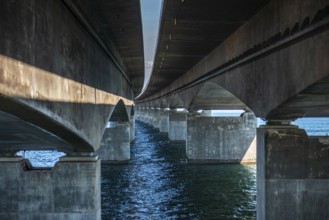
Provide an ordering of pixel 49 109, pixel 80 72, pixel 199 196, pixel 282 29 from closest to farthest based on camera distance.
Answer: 1. pixel 49 109
2. pixel 282 29
3. pixel 80 72
4. pixel 199 196

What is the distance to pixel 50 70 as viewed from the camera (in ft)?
27.1

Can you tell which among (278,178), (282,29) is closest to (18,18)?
(282,29)

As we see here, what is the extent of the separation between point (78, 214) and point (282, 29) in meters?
9.54

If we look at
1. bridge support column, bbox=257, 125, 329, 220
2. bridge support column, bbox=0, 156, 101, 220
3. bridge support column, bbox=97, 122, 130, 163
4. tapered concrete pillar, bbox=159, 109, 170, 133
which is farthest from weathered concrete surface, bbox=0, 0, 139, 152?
tapered concrete pillar, bbox=159, 109, 170, 133

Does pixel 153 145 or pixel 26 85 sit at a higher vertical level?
pixel 26 85

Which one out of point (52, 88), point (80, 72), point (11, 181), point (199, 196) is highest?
point (80, 72)

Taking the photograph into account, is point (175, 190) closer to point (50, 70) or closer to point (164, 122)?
point (50, 70)

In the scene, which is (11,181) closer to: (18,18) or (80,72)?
(80,72)

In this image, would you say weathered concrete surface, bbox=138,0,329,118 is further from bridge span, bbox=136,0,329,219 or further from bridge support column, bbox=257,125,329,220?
bridge support column, bbox=257,125,329,220

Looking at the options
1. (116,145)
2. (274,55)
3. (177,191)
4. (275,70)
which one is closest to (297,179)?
(275,70)

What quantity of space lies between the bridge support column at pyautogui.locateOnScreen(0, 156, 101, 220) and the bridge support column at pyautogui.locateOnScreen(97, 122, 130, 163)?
21303 mm

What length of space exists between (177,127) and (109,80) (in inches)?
1703

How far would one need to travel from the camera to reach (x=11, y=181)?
13148 millimetres

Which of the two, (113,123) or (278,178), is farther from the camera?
(113,123)
